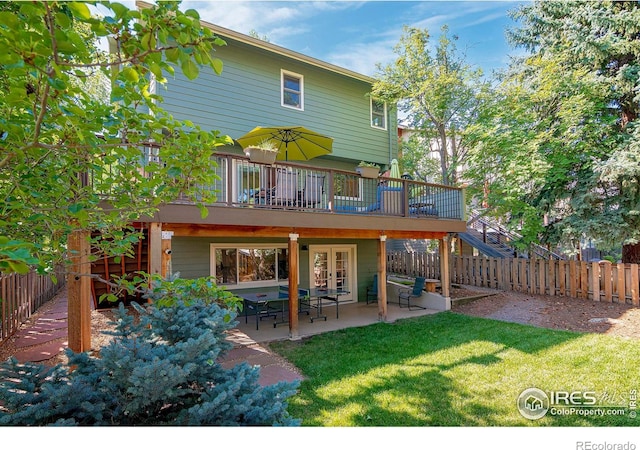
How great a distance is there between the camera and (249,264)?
368 inches

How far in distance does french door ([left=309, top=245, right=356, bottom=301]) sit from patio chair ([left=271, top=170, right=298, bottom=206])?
3.75 m

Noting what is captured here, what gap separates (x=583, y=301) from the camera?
8.68 m

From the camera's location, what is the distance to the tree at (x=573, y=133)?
9.18 m

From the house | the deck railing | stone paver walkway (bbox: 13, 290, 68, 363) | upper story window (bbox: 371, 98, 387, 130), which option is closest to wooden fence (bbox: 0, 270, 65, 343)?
stone paver walkway (bbox: 13, 290, 68, 363)

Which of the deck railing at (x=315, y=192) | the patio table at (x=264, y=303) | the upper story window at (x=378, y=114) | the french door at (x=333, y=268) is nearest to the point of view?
the deck railing at (x=315, y=192)

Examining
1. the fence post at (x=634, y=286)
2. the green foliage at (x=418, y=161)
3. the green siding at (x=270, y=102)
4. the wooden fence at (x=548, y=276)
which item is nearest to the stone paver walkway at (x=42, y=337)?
the green siding at (x=270, y=102)

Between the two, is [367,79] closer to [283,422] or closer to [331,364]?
[331,364]

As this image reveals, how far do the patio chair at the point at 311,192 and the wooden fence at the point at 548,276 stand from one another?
23.0 ft

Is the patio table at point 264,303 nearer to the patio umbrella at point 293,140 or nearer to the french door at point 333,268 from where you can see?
the french door at point 333,268

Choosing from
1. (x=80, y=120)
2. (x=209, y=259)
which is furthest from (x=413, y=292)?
(x=80, y=120)

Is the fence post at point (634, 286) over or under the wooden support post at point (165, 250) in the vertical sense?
under

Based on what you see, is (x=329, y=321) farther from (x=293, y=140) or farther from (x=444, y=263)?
(x=293, y=140)

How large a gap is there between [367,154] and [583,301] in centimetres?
733

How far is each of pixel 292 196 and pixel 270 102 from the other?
418cm
